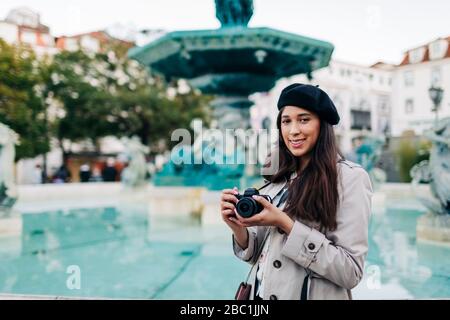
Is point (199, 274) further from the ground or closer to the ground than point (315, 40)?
closer to the ground

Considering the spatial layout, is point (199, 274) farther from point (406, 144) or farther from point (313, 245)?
point (406, 144)

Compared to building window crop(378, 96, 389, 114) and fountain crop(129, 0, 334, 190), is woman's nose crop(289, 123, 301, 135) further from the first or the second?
building window crop(378, 96, 389, 114)

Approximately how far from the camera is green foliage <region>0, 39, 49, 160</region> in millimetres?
16734

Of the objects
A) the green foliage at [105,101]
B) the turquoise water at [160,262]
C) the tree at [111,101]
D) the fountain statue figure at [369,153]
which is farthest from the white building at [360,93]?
the turquoise water at [160,262]

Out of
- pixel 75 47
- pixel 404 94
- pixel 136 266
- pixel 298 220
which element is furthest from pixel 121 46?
pixel 298 220

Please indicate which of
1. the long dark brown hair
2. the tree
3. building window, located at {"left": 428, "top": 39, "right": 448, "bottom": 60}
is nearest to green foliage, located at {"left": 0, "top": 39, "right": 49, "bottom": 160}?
the tree

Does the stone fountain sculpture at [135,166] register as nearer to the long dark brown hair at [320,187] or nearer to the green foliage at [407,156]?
the long dark brown hair at [320,187]

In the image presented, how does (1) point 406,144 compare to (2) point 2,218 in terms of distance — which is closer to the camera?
(2) point 2,218

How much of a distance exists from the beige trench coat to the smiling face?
146mm

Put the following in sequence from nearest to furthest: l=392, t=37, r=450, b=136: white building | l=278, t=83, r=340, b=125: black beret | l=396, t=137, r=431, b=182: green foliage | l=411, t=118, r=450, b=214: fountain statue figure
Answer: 1. l=278, t=83, r=340, b=125: black beret
2. l=411, t=118, r=450, b=214: fountain statue figure
3. l=392, t=37, r=450, b=136: white building
4. l=396, t=137, r=431, b=182: green foliage

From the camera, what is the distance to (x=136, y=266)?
461 cm
